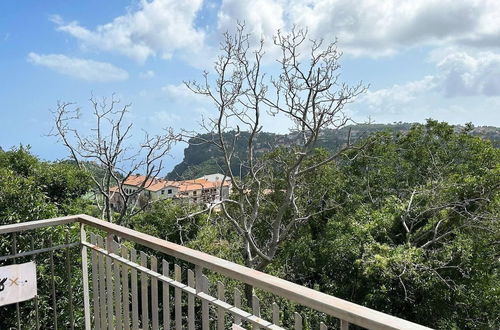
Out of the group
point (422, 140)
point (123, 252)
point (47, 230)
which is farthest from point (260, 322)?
point (422, 140)

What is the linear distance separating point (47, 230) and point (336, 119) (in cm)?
834

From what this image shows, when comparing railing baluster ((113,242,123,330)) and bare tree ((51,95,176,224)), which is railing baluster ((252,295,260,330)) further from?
bare tree ((51,95,176,224))

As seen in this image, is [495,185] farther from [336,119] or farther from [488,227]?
[336,119]

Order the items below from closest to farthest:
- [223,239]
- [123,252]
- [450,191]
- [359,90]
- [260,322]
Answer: [260,322], [123,252], [359,90], [450,191], [223,239]

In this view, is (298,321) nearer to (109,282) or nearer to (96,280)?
(109,282)

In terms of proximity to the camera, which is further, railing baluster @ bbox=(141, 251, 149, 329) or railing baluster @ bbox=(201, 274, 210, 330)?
railing baluster @ bbox=(141, 251, 149, 329)

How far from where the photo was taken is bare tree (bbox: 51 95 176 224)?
10602 millimetres

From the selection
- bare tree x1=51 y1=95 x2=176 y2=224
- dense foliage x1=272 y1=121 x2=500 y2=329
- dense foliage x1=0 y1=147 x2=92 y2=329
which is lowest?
dense foliage x1=272 y1=121 x2=500 y2=329

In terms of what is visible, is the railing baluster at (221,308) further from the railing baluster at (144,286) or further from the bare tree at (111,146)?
the bare tree at (111,146)

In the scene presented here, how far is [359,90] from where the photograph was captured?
1068 cm

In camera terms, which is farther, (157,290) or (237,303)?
(157,290)

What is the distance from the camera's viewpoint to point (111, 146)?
10.9 m

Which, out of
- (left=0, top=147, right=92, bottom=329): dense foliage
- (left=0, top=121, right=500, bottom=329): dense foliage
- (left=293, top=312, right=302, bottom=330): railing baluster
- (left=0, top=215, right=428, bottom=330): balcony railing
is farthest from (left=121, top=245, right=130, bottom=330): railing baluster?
(left=0, top=121, right=500, bottom=329): dense foliage

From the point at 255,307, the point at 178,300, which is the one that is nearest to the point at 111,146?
the point at 178,300
